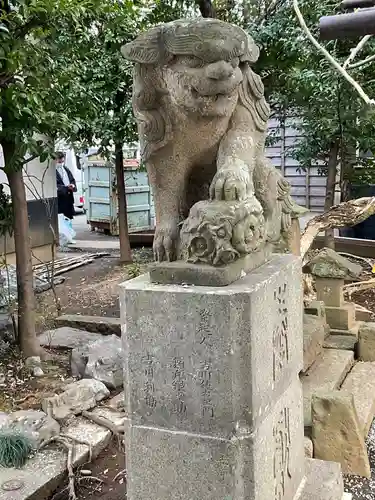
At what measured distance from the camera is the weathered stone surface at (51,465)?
327 centimetres

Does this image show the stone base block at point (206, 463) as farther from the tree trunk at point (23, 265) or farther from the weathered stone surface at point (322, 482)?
the tree trunk at point (23, 265)

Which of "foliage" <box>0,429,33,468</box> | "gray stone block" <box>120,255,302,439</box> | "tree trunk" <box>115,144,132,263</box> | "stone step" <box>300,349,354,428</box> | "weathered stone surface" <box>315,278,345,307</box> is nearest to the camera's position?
"gray stone block" <box>120,255,302,439</box>

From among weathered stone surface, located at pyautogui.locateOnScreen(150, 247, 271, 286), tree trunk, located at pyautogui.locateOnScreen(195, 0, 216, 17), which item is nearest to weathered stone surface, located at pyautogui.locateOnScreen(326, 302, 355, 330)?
weathered stone surface, located at pyautogui.locateOnScreen(150, 247, 271, 286)

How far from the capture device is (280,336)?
8.50 feet

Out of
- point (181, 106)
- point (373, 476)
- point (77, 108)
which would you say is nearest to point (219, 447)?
point (181, 106)

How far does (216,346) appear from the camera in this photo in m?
2.23

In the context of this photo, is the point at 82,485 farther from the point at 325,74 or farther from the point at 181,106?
the point at 325,74

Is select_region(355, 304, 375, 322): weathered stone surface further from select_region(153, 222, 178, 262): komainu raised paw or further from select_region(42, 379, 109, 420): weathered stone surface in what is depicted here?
select_region(153, 222, 178, 262): komainu raised paw

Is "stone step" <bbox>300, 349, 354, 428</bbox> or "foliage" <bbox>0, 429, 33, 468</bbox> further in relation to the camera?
"stone step" <bbox>300, 349, 354, 428</bbox>

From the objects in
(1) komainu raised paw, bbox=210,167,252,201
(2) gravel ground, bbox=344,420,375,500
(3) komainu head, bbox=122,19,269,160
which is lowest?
(2) gravel ground, bbox=344,420,375,500

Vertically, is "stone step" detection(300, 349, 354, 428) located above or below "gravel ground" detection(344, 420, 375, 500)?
above

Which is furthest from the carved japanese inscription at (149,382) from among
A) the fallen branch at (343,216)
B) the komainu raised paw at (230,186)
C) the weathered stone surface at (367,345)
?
the fallen branch at (343,216)

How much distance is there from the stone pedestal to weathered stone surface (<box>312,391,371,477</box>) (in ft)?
3.58

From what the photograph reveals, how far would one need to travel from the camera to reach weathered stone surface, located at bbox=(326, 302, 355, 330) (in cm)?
540
